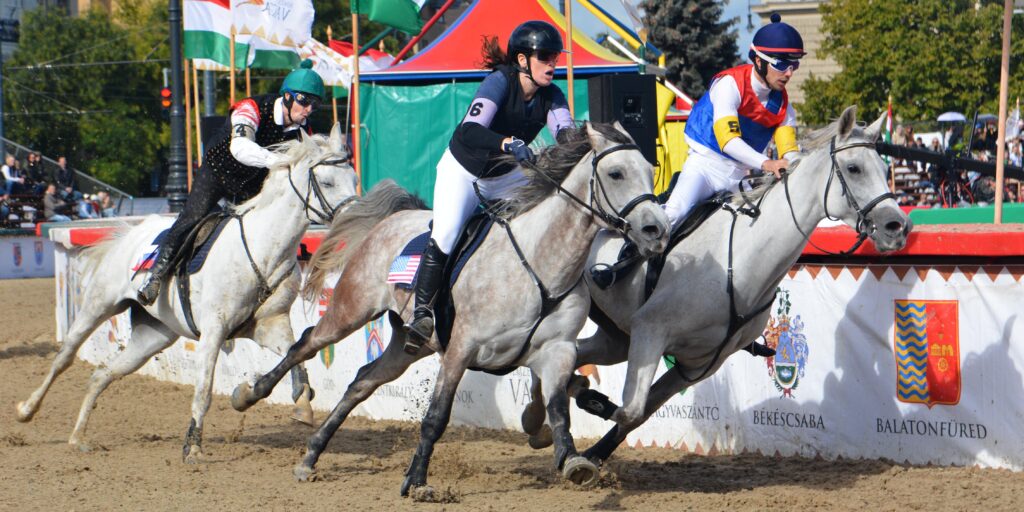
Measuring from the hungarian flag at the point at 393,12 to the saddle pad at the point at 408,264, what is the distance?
762 centimetres

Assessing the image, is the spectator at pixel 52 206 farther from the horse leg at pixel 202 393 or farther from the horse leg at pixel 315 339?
the horse leg at pixel 315 339

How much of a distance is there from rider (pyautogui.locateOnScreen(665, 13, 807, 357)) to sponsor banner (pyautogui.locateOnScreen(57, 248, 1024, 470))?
93 cm

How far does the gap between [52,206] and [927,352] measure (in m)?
24.3

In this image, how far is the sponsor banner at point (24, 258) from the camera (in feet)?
81.9

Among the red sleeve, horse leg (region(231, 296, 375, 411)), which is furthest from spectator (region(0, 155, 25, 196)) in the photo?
horse leg (region(231, 296, 375, 411))

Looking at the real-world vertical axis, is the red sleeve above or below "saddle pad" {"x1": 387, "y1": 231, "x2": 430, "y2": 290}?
above

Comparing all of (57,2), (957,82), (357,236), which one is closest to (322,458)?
(357,236)

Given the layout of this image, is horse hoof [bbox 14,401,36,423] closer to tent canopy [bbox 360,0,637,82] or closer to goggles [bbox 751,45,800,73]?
goggles [bbox 751,45,800,73]

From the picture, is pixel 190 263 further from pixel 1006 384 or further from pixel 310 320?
pixel 1006 384

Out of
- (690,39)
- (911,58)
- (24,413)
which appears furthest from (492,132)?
(690,39)

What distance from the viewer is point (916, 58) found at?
35.6 m

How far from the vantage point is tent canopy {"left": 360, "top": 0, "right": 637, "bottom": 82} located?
1744cm

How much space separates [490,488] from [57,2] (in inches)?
2511

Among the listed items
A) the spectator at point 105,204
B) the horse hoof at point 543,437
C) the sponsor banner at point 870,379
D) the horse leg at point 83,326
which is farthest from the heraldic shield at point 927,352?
the spectator at point 105,204
